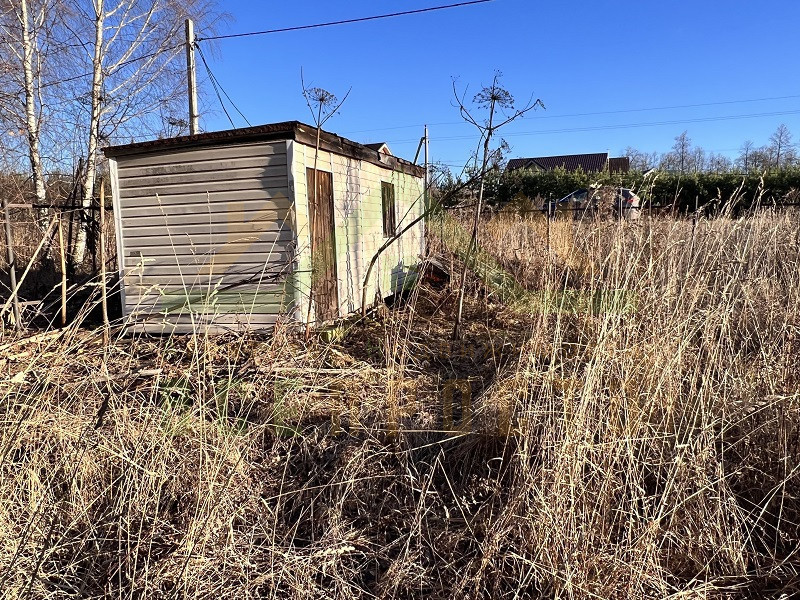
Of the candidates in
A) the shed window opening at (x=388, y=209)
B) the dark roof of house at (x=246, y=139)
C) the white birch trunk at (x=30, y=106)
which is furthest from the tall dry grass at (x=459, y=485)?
the white birch trunk at (x=30, y=106)

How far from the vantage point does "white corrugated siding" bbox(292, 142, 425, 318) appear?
17.6ft

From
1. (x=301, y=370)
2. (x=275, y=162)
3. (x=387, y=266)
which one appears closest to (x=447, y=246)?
(x=387, y=266)

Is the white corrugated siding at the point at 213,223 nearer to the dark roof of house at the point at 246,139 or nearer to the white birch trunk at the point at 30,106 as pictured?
the dark roof of house at the point at 246,139

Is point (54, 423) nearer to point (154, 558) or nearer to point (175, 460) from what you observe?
point (175, 460)

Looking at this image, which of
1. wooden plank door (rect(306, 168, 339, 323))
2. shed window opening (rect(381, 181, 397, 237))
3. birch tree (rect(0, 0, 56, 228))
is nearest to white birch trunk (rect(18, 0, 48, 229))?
birch tree (rect(0, 0, 56, 228))

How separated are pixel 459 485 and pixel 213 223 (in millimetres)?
4354

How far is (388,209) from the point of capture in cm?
845

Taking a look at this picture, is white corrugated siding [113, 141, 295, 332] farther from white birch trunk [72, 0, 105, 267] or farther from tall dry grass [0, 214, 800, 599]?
white birch trunk [72, 0, 105, 267]

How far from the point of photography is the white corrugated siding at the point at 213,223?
5.35 meters

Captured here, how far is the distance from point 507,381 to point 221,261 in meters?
3.92

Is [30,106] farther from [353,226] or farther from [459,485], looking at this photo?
[459,485]

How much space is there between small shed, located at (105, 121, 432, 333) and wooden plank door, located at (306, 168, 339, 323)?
0.01m

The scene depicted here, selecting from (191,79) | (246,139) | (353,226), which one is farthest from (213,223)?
(191,79)

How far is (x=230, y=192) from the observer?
551cm
